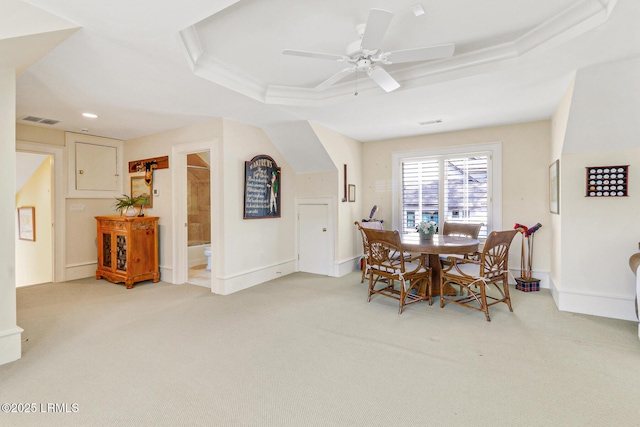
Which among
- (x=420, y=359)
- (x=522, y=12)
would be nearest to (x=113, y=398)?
(x=420, y=359)

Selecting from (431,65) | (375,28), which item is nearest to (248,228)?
(431,65)

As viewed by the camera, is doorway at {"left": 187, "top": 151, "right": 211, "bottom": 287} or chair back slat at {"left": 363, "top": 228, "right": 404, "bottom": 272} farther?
doorway at {"left": 187, "top": 151, "right": 211, "bottom": 287}

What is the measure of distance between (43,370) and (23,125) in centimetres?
381

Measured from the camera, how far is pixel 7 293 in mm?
2318

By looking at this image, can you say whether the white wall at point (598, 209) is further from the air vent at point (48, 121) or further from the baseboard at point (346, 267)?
the air vent at point (48, 121)

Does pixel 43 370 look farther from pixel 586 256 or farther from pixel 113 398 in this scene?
pixel 586 256

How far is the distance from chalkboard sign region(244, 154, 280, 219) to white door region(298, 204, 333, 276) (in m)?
0.55

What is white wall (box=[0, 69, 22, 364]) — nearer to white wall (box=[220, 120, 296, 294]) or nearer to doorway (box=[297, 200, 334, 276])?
white wall (box=[220, 120, 296, 294])

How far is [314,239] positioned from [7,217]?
146 inches

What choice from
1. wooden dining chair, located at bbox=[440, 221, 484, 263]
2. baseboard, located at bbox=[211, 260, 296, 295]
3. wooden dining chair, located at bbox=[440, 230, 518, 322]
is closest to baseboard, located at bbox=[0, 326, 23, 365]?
baseboard, located at bbox=[211, 260, 296, 295]

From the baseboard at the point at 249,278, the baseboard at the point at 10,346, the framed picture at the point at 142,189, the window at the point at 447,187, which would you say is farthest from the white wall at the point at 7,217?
the window at the point at 447,187

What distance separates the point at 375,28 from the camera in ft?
6.31

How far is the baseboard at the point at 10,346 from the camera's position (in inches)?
89.4

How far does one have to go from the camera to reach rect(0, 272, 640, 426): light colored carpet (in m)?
1.75
